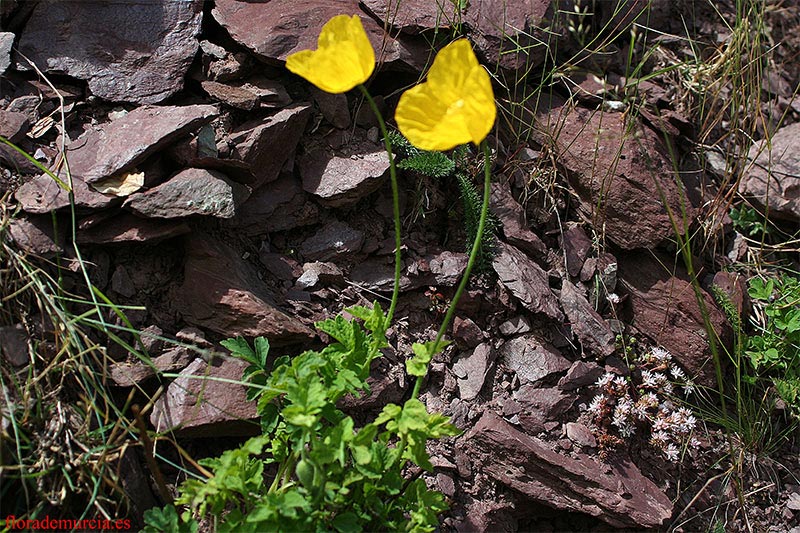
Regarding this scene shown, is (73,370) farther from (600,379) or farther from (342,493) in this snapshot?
(600,379)

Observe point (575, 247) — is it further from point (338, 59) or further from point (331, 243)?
point (338, 59)

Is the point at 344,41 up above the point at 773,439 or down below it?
above

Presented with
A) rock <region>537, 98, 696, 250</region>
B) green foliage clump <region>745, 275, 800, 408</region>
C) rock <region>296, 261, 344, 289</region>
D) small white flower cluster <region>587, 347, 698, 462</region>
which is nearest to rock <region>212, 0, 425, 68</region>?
rock <region>537, 98, 696, 250</region>

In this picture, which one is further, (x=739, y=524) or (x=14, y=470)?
(x=739, y=524)

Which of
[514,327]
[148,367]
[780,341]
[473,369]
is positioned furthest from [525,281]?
[148,367]

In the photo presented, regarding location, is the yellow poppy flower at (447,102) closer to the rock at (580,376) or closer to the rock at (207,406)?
the rock at (207,406)

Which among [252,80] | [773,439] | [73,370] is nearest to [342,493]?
[73,370]

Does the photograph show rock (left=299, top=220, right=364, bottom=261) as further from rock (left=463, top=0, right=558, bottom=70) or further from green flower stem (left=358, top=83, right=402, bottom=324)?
rock (left=463, top=0, right=558, bottom=70)
